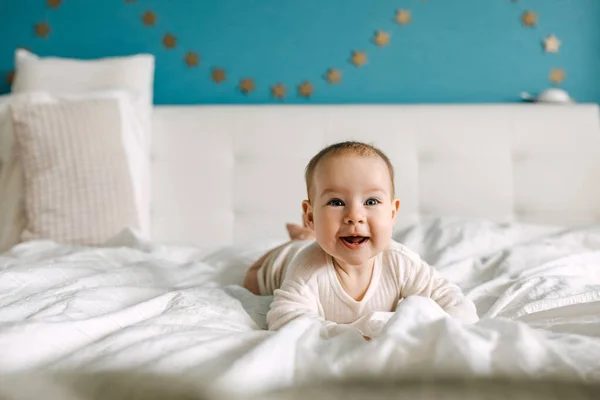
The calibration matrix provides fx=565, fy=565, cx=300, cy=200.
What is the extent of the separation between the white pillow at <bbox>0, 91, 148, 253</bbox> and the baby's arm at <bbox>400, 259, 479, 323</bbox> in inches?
44.3

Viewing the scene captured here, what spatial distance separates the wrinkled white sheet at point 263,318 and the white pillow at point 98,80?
489 mm

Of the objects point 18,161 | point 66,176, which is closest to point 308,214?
point 66,176

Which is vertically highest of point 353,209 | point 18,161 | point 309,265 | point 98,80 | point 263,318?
point 98,80

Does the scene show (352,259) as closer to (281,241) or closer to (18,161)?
(281,241)

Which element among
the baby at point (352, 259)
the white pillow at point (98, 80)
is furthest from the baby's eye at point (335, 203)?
the white pillow at point (98, 80)

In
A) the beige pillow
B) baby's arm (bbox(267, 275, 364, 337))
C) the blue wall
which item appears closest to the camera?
baby's arm (bbox(267, 275, 364, 337))

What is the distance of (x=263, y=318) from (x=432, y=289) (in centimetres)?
31

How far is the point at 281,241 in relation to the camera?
1.75 meters

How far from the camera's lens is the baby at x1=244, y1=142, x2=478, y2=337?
0.90 m

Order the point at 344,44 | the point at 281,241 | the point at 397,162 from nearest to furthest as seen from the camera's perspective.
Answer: the point at 281,241 < the point at 397,162 < the point at 344,44

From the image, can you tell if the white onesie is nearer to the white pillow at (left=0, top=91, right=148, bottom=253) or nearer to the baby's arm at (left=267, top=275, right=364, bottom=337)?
the baby's arm at (left=267, top=275, right=364, bottom=337)

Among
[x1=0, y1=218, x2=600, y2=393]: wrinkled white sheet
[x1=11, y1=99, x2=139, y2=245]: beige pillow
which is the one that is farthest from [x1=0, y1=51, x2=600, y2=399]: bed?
[x1=11, y1=99, x2=139, y2=245]: beige pillow

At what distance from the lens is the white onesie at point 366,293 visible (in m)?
0.95

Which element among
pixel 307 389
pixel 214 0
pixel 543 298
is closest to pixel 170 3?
pixel 214 0
